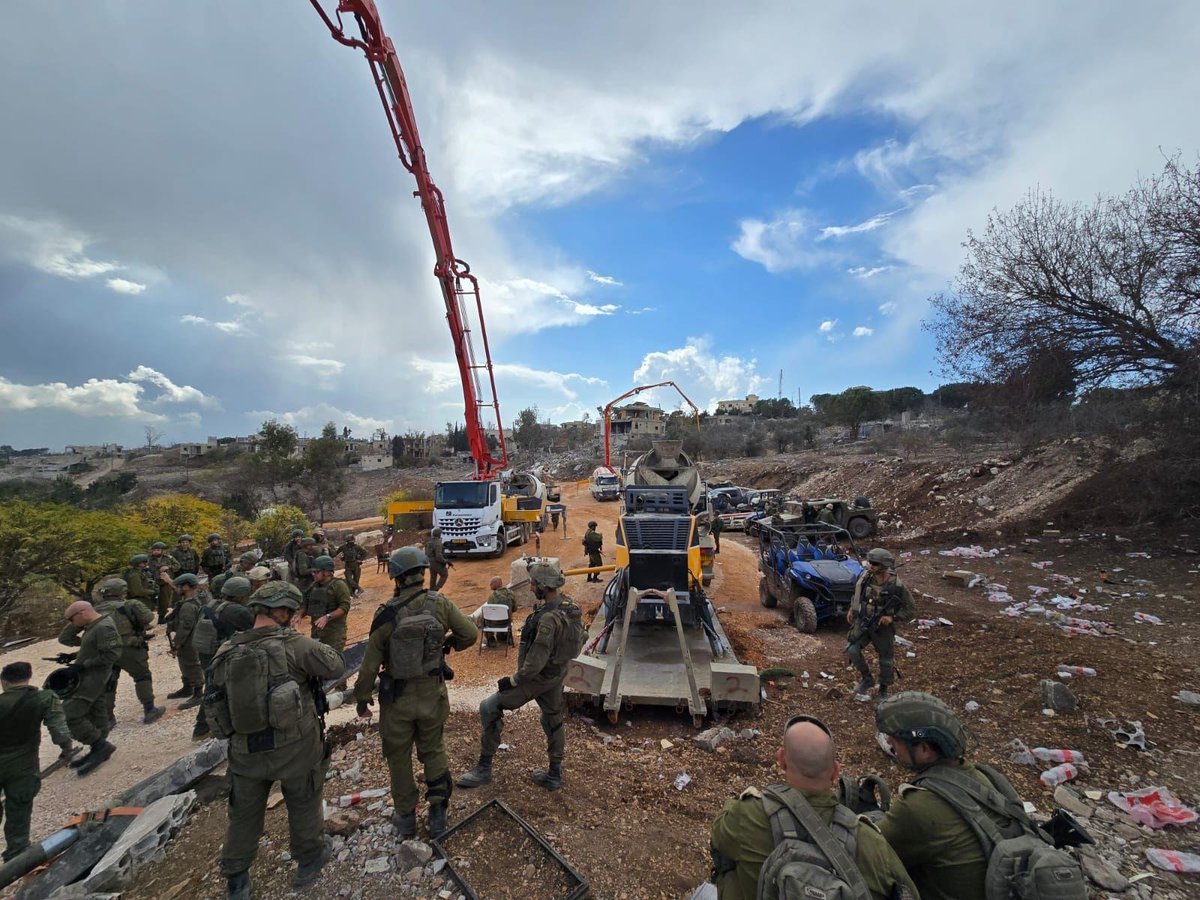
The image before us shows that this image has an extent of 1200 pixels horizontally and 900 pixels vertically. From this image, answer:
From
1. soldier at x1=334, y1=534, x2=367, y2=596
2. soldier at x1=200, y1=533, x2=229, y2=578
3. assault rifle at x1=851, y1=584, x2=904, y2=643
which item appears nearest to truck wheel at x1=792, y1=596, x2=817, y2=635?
assault rifle at x1=851, y1=584, x2=904, y2=643

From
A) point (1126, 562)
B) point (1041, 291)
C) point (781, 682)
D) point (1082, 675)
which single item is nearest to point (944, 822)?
point (781, 682)

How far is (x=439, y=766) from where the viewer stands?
3252 millimetres

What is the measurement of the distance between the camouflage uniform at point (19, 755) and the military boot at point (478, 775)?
2.74 meters

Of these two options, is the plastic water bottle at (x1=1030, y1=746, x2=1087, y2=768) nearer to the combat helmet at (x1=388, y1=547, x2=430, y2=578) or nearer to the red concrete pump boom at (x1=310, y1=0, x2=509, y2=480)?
the combat helmet at (x1=388, y1=547, x2=430, y2=578)

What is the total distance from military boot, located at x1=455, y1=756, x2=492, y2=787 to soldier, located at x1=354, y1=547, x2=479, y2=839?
47 centimetres

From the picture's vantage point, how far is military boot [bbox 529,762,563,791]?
3777 mm

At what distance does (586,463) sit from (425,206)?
116ft

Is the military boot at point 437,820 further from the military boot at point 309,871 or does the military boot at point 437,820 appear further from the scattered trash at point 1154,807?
the scattered trash at point 1154,807

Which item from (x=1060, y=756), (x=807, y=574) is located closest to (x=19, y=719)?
(x=1060, y=756)

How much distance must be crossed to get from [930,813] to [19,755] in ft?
17.3

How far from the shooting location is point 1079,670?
5.16m

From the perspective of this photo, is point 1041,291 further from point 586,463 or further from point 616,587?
point 586,463

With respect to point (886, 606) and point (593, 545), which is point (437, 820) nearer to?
point (886, 606)

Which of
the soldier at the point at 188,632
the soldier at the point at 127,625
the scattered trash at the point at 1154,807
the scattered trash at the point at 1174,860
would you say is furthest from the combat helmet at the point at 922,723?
the soldier at the point at 188,632
